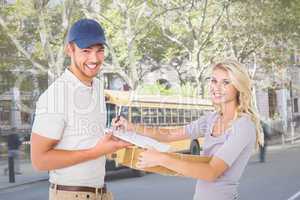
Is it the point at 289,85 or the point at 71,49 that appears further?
the point at 289,85

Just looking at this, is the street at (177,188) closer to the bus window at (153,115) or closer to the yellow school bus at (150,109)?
the yellow school bus at (150,109)

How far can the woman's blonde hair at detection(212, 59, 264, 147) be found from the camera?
1.84 m

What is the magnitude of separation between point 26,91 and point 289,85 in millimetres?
12264

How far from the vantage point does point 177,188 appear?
7797 mm

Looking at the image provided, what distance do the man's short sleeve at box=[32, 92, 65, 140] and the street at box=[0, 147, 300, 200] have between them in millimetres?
5052

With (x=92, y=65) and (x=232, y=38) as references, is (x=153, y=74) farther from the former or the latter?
(x=92, y=65)

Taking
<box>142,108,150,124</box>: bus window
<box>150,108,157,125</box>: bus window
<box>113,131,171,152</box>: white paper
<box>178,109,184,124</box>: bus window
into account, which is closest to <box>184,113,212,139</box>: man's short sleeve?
<box>113,131,171,152</box>: white paper

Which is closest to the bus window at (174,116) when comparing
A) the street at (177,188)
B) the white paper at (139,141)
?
the street at (177,188)

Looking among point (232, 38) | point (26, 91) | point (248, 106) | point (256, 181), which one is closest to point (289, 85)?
point (232, 38)

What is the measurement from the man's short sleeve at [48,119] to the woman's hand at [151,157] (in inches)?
10.1

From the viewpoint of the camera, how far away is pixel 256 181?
26.9 feet

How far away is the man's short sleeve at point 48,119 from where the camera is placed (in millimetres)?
1592

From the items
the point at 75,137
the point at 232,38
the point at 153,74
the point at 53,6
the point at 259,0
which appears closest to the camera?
the point at 75,137

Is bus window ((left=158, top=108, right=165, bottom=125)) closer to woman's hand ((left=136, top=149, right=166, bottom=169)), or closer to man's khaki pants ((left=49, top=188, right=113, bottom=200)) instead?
man's khaki pants ((left=49, top=188, right=113, bottom=200))
